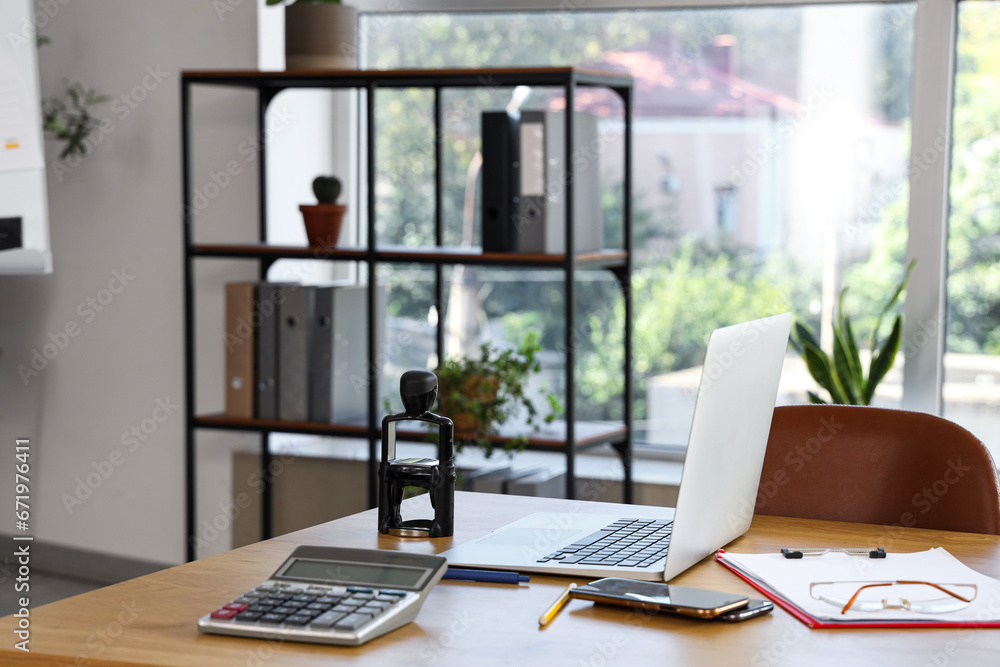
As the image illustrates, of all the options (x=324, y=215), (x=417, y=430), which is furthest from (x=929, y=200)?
(x=324, y=215)

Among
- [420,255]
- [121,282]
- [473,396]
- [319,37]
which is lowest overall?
[473,396]

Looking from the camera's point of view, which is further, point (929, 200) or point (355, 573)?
point (929, 200)

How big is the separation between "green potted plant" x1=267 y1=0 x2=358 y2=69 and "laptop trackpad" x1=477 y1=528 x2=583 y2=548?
1.78 meters

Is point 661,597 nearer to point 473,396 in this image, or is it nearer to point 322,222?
point 473,396

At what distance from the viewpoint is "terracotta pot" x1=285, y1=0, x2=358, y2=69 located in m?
2.86

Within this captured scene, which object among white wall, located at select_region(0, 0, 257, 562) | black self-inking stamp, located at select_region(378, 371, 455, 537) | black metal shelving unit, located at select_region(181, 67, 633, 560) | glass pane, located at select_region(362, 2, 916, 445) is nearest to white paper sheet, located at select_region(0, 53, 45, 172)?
white wall, located at select_region(0, 0, 257, 562)

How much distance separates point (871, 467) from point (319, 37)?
6.08 feet

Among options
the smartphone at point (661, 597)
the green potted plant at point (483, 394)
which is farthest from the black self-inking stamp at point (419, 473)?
the green potted plant at point (483, 394)

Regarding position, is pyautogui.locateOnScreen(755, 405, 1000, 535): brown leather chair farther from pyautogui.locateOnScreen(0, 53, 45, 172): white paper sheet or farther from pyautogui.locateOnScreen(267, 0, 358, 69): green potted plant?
pyautogui.locateOnScreen(0, 53, 45, 172): white paper sheet

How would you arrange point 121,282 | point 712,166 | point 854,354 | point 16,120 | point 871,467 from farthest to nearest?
point 121,282 → point 16,120 → point 712,166 → point 854,354 → point 871,467

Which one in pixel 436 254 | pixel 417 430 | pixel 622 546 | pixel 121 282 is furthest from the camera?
pixel 121 282

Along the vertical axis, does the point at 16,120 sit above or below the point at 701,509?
above

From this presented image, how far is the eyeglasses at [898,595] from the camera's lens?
43.4 inches

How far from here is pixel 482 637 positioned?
1.04m
